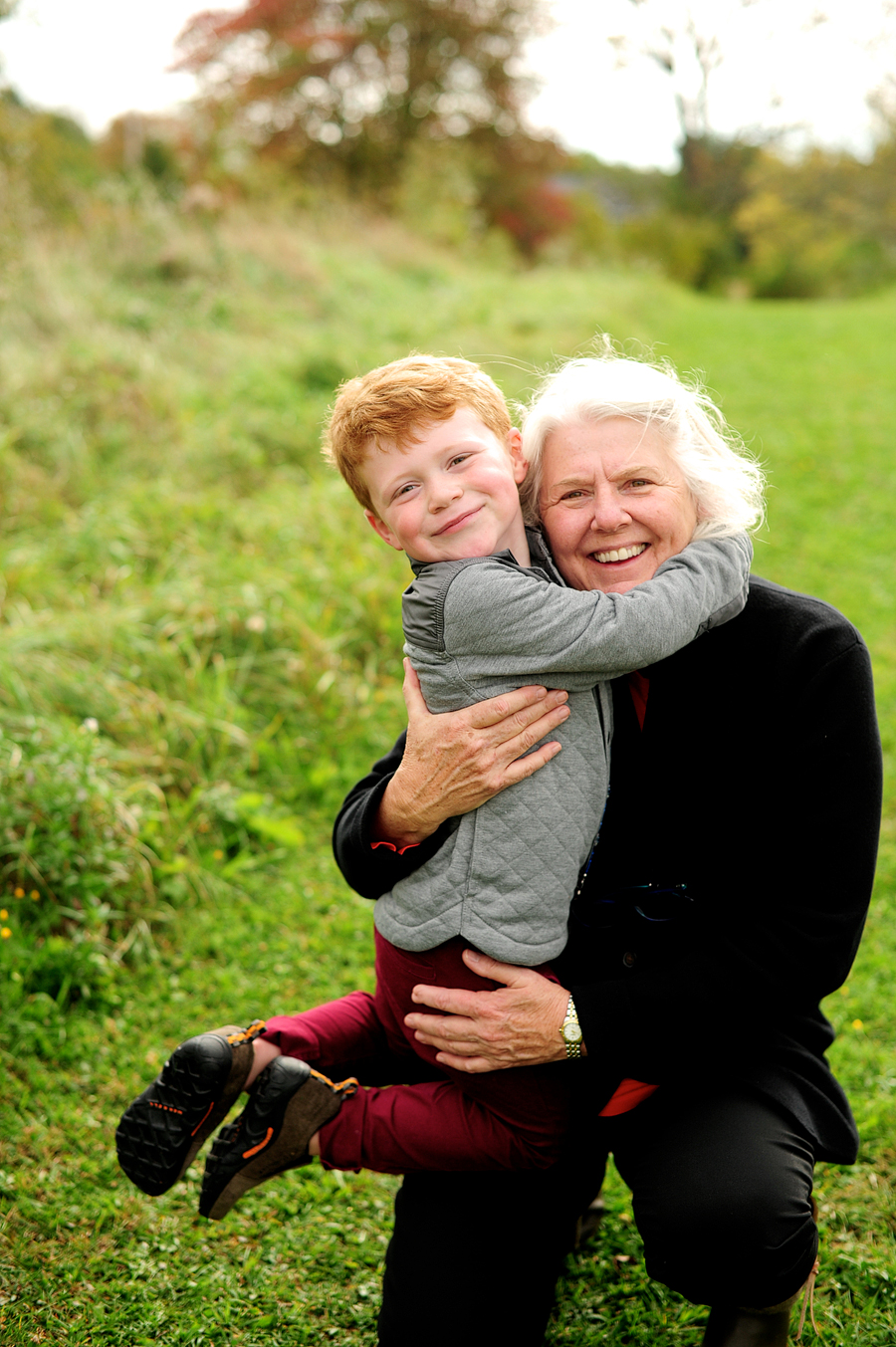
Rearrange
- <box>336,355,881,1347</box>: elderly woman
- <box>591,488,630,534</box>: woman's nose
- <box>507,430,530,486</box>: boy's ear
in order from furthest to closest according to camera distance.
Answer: <box>507,430,530,486</box>: boy's ear
<box>591,488,630,534</box>: woman's nose
<box>336,355,881,1347</box>: elderly woman

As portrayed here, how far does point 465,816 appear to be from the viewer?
6.11ft

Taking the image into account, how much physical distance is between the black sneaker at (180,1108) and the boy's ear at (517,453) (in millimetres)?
1222

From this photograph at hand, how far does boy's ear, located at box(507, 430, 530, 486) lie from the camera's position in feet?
6.57

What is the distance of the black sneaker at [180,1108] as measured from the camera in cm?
187

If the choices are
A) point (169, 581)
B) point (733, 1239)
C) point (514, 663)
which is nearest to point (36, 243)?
point (169, 581)

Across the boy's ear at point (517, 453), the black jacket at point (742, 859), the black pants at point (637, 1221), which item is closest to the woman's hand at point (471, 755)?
the black jacket at point (742, 859)

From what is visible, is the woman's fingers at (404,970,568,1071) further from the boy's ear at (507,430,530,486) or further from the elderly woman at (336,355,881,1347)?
the boy's ear at (507,430,530,486)

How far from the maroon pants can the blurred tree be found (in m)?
17.7

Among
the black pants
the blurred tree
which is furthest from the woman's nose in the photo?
the blurred tree

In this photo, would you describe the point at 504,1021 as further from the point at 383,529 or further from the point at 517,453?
the point at 517,453

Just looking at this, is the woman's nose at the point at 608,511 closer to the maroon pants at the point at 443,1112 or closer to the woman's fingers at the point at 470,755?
the woman's fingers at the point at 470,755

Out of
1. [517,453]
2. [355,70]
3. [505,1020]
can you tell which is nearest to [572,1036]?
[505,1020]

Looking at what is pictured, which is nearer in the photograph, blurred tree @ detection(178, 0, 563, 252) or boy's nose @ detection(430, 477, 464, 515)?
boy's nose @ detection(430, 477, 464, 515)

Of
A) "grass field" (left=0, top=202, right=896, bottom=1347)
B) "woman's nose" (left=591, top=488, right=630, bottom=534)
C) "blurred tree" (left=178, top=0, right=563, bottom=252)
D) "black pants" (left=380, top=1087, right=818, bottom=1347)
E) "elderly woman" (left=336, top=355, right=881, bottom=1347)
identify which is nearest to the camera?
"black pants" (left=380, top=1087, right=818, bottom=1347)
